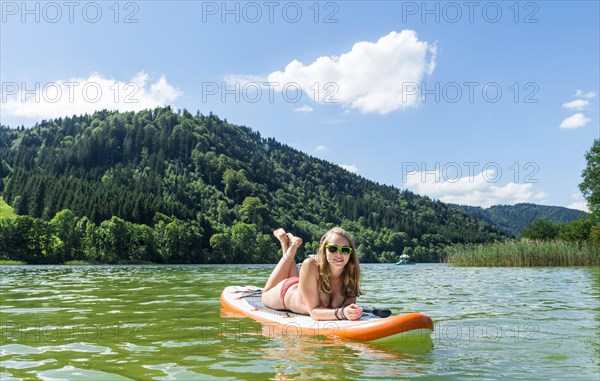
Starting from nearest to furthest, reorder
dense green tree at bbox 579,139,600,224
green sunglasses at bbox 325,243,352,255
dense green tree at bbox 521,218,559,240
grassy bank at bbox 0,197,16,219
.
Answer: green sunglasses at bbox 325,243,352,255
dense green tree at bbox 579,139,600,224
dense green tree at bbox 521,218,559,240
grassy bank at bbox 0,197,16,219

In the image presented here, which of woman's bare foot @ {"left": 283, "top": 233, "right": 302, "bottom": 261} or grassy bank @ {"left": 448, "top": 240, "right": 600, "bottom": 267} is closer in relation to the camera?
woman's bare foot @ {"left": 283, "top": 233, "right": 302, "bottom": 261}

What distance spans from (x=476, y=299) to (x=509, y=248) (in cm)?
2909

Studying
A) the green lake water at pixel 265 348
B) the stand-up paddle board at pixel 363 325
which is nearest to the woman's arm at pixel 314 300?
the stand-up paddle board at pixel 363 325

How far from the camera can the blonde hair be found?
909cm

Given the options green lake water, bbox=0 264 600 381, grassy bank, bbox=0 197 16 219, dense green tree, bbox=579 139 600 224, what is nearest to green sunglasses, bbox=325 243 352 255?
green lake water, bbox=0 264 600 381

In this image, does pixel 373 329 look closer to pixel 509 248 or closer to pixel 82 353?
pixel 82 353

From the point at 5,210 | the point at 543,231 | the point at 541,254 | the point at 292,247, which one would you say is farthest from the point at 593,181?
the point at 5,210

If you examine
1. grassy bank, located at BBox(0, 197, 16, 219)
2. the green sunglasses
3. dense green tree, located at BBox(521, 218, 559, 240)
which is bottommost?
the green sunglasses

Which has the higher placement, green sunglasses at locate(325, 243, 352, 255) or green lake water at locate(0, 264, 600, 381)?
green sunglasses at locate(325, 243, 352, 255)

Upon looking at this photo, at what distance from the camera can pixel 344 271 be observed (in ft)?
30.8

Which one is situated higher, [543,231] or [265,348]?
[543,231]

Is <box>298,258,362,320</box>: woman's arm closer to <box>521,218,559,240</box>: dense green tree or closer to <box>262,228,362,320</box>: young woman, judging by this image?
<box>262,228,362,320</box>: young woman

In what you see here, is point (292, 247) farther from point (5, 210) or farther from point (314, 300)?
point (5, 210)

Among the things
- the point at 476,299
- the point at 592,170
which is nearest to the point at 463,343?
the point at 476,299
